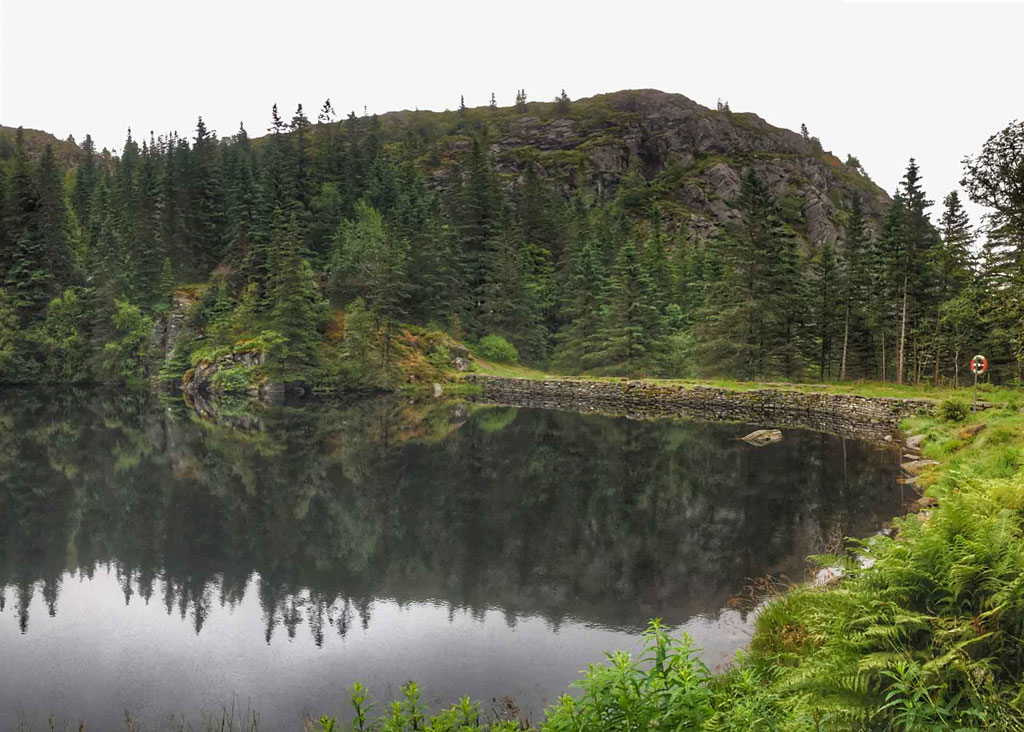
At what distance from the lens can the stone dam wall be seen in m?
32.0

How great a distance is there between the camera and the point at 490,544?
14.4 meters

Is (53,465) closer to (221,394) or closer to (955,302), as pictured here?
(221,394)

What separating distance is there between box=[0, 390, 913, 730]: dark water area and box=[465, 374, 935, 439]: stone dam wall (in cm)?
586

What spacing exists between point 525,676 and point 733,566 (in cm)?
578

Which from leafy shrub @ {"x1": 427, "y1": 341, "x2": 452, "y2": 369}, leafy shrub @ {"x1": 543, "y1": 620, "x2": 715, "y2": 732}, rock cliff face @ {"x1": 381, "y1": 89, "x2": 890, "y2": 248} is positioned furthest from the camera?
rock cliff face @ {"x1": 381, "y1": 89, "x2": 890, "y2": 248}

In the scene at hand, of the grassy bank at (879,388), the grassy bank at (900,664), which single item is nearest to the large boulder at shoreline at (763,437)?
the grassy bank at (879,388)

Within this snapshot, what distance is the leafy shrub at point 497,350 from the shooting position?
57.6 metres

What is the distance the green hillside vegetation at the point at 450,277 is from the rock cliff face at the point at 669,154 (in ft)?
91.6

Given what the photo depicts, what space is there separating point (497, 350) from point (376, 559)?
1743 inches

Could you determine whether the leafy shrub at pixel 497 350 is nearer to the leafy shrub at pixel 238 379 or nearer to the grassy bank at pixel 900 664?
the leafy shrub at pixel 238 379

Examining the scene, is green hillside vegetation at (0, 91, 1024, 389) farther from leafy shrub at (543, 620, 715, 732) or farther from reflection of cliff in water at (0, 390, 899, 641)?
leafy shrub at (543, 620, 715, 732)

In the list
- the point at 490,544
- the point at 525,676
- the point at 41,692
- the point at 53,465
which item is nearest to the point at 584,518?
the point at 490,544

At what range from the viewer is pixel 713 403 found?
133 feet

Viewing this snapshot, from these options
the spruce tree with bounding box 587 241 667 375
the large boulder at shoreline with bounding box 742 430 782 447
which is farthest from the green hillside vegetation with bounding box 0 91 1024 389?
the large boulder at shoreline with bounding box 742 430 782 447
